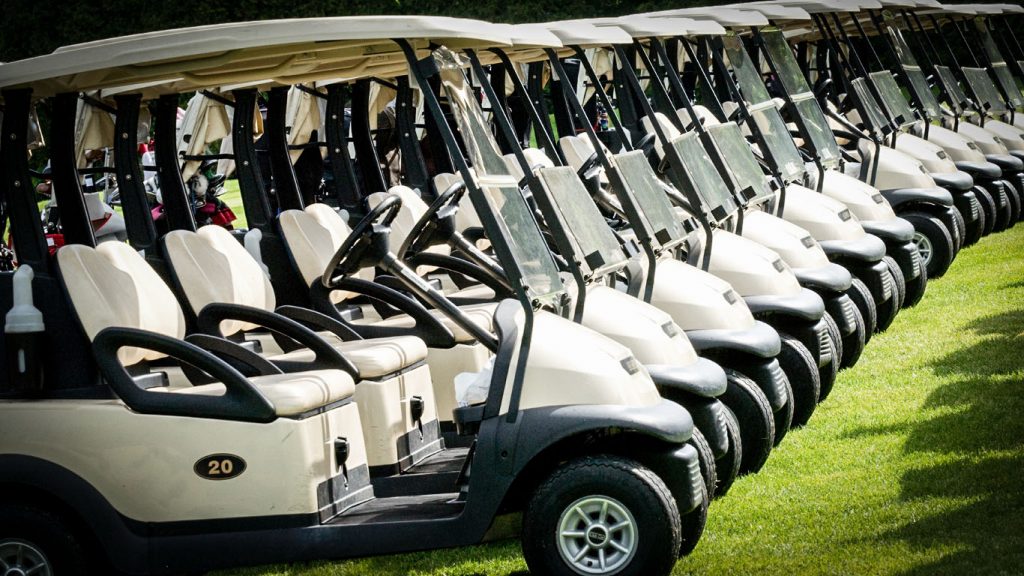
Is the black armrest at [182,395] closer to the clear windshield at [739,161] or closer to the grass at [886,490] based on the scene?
the grass at [886,490]

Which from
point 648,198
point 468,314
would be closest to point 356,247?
point 468,314

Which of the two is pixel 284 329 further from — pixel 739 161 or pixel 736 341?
pixel 739 161

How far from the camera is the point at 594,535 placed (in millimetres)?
4203

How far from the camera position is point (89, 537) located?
447cm

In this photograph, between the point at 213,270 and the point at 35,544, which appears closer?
the point at 35,544

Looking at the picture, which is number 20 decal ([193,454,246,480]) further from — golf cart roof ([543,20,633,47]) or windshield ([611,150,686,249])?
golf cart roof ([543,20,633,47])

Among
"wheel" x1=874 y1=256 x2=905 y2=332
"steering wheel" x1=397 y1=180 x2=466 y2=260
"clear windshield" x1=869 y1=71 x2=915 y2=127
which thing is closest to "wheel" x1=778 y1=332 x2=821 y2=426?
"steering wheel" x1=397 y1=180 x2=466 y2=260

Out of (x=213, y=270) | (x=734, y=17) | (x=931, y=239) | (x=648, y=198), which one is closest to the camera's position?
(x=213, y=270)

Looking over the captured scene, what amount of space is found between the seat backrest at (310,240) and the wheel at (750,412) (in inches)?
74.1

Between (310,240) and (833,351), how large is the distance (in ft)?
7.59

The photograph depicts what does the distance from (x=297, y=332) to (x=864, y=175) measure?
18.0ft

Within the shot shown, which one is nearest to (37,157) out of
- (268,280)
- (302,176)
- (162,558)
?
(302,176)

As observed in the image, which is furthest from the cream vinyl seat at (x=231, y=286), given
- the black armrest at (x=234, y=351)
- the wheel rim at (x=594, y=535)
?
the wheel rim at (x=594, y=535)

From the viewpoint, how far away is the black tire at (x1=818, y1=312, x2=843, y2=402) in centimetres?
640
